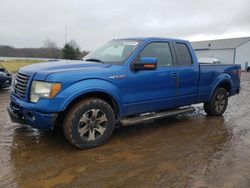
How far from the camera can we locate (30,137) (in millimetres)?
5012

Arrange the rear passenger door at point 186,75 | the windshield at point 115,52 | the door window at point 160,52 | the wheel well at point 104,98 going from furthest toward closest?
the rear passenger door at point 186,75, the door window at point 160,52, the windshield at point 115,52, the wheel well at point 104,98

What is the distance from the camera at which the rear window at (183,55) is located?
6.02 meters

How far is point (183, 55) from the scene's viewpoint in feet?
20.2

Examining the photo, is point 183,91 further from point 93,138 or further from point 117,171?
point 117,171

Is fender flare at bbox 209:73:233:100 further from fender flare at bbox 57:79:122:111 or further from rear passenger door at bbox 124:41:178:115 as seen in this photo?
fender flare at bbox 57:79:122:111

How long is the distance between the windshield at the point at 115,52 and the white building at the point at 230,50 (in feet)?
161

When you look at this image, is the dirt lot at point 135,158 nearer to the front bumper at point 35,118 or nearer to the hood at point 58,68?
the front bumper at point 35,118

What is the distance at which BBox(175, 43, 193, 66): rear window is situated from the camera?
6020 millimetres

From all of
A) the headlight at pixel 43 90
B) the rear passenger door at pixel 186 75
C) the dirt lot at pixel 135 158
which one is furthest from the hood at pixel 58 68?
the rear passenger door at pixel 186 75

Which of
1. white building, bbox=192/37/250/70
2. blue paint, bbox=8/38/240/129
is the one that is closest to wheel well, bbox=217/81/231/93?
blue paint, bbox=8/38/240/129

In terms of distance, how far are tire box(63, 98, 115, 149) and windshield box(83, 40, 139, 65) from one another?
0.97 metres

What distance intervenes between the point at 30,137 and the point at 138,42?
272cm

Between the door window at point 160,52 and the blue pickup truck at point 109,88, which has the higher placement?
the door window at point 160,52

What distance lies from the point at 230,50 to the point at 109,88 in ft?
176
